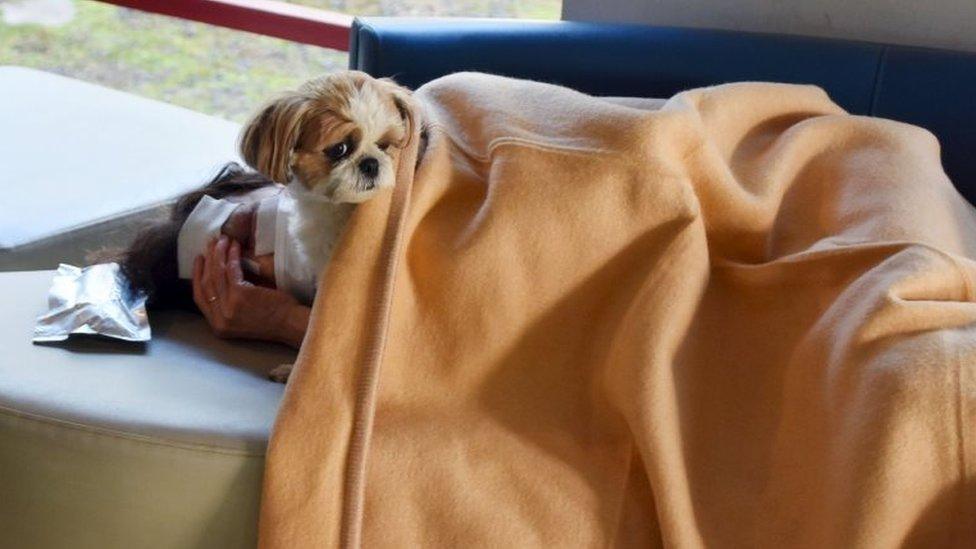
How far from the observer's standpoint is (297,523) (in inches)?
46.1

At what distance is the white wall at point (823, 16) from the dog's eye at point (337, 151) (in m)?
0.91

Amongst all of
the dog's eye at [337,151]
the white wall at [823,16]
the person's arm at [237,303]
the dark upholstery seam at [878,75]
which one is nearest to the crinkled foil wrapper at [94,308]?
the person's arm at [237,303]

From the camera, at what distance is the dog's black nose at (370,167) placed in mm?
1279

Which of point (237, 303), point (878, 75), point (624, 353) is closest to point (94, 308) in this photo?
point (237, 303)

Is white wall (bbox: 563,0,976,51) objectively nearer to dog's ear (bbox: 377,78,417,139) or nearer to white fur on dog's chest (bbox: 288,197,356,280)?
dog's ear (bbox: 377,78,417,139)

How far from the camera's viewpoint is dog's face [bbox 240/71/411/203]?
129 cm

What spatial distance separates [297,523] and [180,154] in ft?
3.83

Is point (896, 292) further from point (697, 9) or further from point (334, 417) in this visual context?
point (697, 9)

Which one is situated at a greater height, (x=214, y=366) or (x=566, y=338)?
(x=566, y=338)

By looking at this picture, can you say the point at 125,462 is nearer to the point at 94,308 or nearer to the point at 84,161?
the point at 94,308

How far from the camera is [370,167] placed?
1.28m

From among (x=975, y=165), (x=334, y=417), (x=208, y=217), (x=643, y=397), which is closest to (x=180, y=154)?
(x=208, y=217)

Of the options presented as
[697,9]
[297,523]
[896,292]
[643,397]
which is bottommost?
[297,523]

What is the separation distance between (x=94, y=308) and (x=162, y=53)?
2292 millimetres
